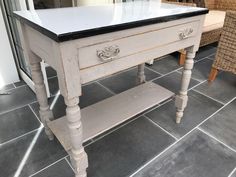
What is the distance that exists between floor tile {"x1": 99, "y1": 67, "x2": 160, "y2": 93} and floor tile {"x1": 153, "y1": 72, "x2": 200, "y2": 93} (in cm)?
10

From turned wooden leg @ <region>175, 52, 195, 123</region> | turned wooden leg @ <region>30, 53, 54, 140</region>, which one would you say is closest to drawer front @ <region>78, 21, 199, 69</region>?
turned wooden leg @ <region>175, 52, 195, 123</region>

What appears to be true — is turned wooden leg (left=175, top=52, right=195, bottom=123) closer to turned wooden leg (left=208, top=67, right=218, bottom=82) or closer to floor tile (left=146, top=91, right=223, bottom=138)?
floor tile (left=146, top=91, right=223, bottom=138)

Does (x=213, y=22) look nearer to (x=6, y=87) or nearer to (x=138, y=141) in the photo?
(x=138, y=141)

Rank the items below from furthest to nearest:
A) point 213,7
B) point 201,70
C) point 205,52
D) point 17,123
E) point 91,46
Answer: point 213,7
point 205,52
point 201,70
point 17,123
point 91,46

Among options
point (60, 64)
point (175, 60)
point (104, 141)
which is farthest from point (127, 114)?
point (175, 60)

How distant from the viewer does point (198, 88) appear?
1978 millimetres

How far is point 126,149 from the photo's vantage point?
51.6 inches

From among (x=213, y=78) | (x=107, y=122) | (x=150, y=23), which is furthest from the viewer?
(x=213, y=78)

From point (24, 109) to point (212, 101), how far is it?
5.13 ft

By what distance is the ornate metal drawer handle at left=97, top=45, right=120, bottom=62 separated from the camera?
2.63 ft

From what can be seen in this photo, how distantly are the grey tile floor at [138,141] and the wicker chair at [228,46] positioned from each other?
0.25 meters

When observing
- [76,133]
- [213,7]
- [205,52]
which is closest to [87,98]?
[76,133]

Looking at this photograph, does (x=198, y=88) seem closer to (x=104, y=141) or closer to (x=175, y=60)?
(x=175, y=60)

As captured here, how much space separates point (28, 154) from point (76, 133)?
57 cm
